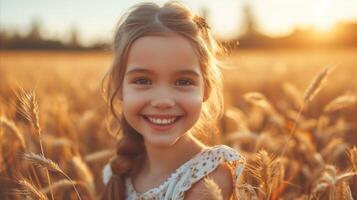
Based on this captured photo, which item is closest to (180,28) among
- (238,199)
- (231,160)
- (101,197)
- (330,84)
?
(231,160)

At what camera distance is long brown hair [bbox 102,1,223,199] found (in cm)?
193

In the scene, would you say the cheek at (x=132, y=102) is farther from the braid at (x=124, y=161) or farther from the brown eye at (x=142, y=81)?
the braid at (x=124, y=161)

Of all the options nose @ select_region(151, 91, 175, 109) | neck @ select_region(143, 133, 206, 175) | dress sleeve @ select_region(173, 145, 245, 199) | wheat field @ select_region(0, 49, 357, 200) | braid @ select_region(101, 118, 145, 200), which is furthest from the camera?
braid @ select_region(101, 118, 145, 200)

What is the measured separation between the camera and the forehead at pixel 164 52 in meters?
1.83

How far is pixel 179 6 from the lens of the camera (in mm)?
2068

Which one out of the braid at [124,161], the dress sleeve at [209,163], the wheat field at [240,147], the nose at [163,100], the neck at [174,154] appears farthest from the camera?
the braid at [124,161]

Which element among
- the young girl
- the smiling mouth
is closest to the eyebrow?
the young girl

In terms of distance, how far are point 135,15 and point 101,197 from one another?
860mm

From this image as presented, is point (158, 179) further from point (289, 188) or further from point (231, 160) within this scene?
point (289, 188)

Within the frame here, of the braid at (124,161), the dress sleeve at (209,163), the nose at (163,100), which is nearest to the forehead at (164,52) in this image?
the nose at (163,100)

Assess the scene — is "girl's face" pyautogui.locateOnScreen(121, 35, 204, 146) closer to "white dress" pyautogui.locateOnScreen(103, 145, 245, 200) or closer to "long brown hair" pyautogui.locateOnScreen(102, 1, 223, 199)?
"long brown hair" pyautogui.locateOnScreen(102, 1, 223, 199)

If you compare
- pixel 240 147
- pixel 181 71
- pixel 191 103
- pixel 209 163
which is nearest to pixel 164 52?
pixel 181 71

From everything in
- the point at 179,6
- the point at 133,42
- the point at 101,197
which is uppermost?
the point at 179,6

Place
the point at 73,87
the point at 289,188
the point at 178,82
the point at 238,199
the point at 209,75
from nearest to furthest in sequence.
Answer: the point at 238,199, the point at 178,82, the point at 209,75, the point at 289,188, the point at 73,87
